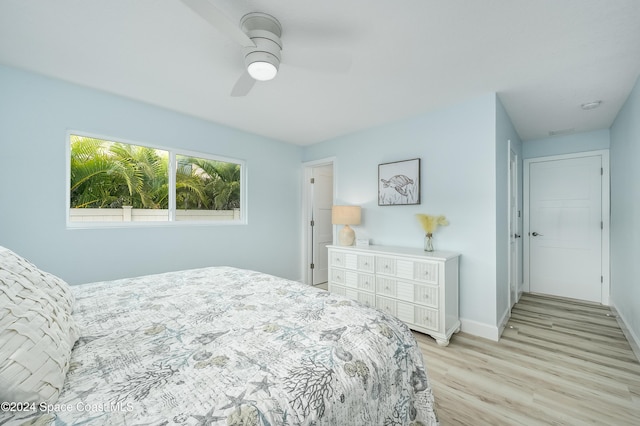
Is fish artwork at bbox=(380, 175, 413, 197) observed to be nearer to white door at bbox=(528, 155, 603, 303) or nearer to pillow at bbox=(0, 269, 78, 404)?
white door at bbox=(528, 155, 603, 303)

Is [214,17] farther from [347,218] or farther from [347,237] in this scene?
[347,237]

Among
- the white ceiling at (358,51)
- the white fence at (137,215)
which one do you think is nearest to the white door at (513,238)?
the white ceiling at (358,51)

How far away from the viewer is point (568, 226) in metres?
3.77

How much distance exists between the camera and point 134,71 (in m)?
2.17

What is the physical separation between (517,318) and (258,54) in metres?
3.73

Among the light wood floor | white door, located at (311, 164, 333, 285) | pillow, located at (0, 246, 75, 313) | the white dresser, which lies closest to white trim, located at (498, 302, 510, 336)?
the light wood floor

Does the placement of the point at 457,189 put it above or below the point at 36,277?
above

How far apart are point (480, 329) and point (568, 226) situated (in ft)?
8.07

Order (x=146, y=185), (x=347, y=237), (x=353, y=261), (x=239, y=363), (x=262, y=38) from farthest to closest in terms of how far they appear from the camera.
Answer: (x=347, y=237), (x=353, y=261), (x=146, y=185), (x=262, y=38), (x=239, y=363)

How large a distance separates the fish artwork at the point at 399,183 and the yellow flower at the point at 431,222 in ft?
1.35

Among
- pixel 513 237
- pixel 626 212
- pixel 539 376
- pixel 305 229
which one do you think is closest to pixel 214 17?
pixel 539 376

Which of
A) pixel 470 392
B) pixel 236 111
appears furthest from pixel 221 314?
pixel 236 111

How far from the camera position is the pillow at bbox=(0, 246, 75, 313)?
102 centimetres

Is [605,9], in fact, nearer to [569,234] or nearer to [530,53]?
[530,53]
